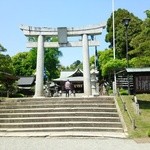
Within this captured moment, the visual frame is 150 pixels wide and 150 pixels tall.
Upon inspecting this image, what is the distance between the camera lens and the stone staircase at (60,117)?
1459cm

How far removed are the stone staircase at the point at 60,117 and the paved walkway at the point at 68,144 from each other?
3.30 ft

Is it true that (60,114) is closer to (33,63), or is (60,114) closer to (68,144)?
(68,144)

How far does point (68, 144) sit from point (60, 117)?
14.3 feet

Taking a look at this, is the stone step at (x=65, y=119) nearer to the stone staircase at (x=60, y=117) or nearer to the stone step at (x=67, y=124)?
the stone staircase at (x=60, y=117)

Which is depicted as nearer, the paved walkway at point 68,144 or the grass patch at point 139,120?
the paved walkway at point 68,144

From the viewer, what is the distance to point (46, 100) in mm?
19125

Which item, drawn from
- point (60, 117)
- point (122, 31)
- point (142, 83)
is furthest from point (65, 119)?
point (122, 31)

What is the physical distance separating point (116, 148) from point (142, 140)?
2004mm

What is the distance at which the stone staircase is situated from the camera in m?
14.6

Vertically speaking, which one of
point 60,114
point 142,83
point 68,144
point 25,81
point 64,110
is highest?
point 25,81

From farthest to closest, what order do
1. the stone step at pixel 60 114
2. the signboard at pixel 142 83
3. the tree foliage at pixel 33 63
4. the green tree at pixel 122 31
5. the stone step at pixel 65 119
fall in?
the tree foliage at pixel 33 63
the green tree at pixel 122 31
the signboard at pixel 142 83
the stone step at pixel 60 114
the stone step at pixel 65 119

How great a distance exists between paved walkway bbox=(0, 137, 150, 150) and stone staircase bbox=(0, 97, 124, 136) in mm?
1006

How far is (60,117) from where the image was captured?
16062 millimetres

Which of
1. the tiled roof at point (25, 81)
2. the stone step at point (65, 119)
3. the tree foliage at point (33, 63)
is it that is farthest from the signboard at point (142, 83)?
the tree foliage at point (33, 63)
